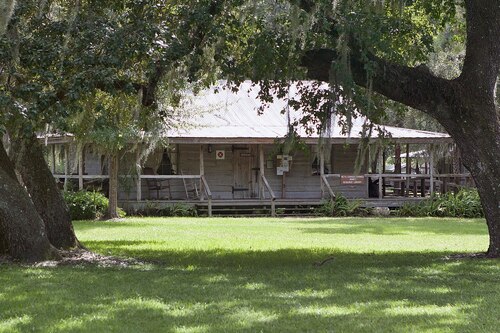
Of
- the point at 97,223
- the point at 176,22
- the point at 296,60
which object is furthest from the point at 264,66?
the point at 97,223

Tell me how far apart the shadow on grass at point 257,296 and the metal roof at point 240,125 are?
1296 centimetres

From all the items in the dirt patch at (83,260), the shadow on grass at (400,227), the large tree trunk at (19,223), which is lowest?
the shadow on grass at (400,227)

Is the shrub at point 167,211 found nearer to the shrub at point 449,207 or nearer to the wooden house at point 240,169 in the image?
the wooden house at point 240,169

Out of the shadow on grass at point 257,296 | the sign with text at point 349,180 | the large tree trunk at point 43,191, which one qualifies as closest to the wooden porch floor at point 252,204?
the sign with text at point 349,180

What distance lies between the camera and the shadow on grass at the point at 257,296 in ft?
22.6

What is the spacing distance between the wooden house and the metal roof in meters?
0.04

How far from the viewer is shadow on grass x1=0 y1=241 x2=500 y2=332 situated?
22.6 feet

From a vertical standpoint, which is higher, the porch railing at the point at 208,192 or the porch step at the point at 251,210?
the porch railing at the point at 208,192

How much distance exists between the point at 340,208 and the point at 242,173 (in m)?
4.14

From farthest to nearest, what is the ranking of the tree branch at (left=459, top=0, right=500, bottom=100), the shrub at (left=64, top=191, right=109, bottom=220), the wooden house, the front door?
the front door → the wooden house → the shrub at (left=64, top=191, right=109, bottom=220) → the tree branch at (left=459, top=0, right=500, bottom=100)

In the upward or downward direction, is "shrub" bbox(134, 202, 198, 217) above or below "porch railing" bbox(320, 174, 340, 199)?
below

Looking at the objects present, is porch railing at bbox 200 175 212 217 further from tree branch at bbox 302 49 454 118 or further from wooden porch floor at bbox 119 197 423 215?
tree branch at bbox 302 49 454 118

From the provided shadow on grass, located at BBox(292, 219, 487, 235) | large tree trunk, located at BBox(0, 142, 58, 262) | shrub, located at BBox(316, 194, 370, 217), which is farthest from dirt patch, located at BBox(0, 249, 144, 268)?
shrub, located at BBox(316, 194, 370, 217)

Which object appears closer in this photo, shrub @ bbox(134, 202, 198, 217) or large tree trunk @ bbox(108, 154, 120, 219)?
large tree trunk @ bbox(108, 154, 120, 219)
